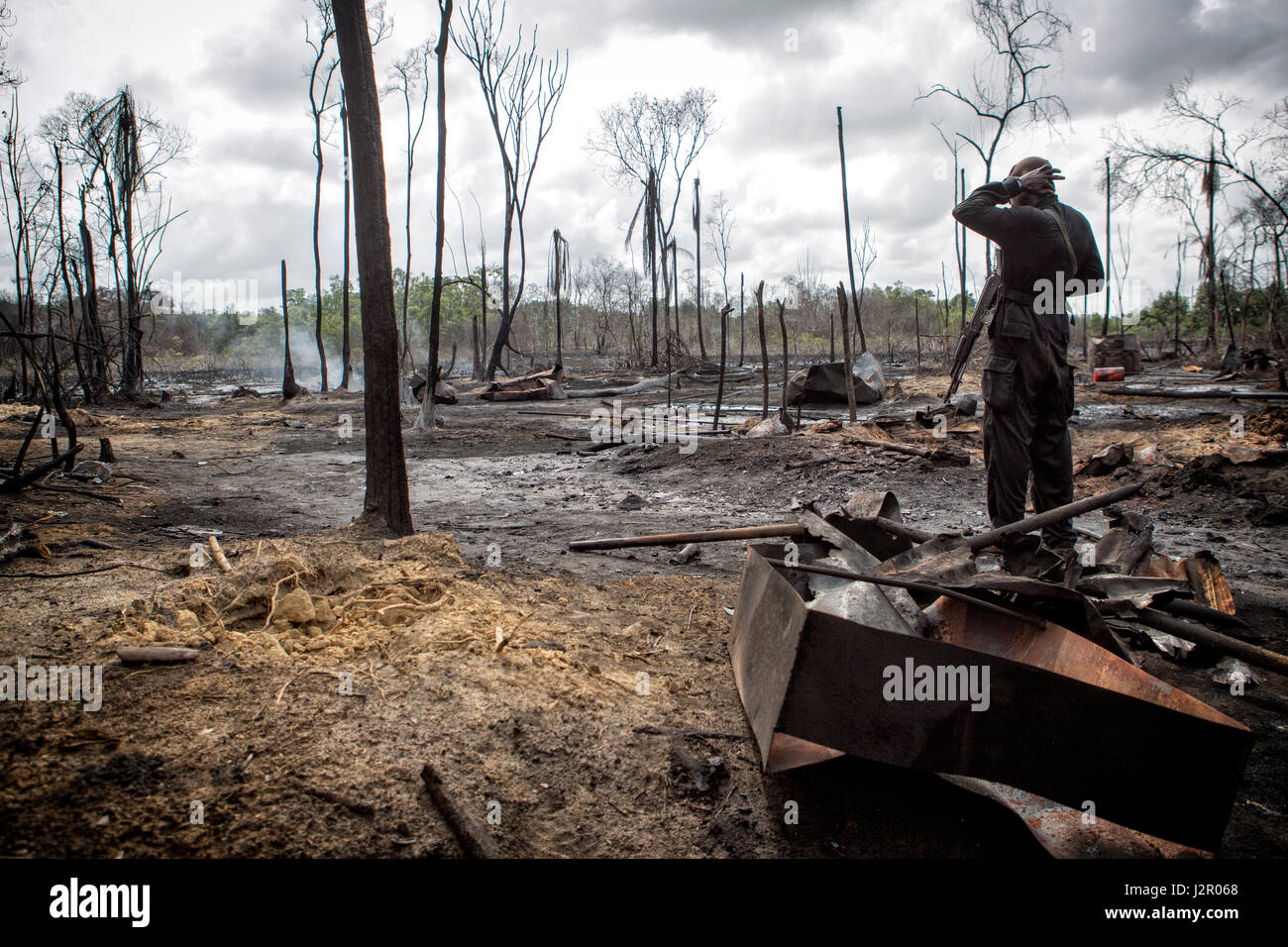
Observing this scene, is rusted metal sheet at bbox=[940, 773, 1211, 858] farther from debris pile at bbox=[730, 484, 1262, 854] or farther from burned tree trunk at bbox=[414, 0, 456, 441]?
burned tree trunk at bbox=[414, 0, 456, 441]

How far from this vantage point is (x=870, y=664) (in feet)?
5.88

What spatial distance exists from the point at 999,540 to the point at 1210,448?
5750 mm

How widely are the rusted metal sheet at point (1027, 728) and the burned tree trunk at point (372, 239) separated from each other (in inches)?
129

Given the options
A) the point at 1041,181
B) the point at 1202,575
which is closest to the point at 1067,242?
the point at 1041,181

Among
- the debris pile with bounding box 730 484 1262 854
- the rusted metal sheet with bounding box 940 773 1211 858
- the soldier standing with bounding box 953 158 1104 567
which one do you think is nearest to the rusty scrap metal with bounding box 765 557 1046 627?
the debris pile with bounding box 730 484 1262 854

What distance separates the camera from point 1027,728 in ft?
5.74

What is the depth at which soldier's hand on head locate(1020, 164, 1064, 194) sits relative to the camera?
4082 millimetres

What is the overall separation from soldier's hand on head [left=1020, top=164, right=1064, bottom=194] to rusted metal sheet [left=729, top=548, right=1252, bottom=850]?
10.5 feet

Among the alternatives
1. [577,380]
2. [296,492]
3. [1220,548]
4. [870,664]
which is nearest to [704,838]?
[870,664]

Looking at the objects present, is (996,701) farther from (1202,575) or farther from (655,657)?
(1202,575)

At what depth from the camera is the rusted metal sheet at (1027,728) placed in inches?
66.3

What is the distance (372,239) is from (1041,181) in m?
3.95

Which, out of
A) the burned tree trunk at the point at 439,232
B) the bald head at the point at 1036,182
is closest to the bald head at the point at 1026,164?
the bald head at the point at 1036,182

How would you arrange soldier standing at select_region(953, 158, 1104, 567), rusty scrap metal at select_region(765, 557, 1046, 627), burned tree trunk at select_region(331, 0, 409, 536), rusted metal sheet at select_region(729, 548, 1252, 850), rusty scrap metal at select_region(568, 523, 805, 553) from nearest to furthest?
1. rusted metal sheet at select_region(729, 548, 1252, 850)
2. rusty scrap metal at select_region(765, 557, 1046, 627)
3. rusty scrap metal at select_region(568, 523, 805, 553)
4. soldier standing at select_region(953, 158, 1104, 567)
5. burned tree trunk at select_region(331, 0, 409, 536)
